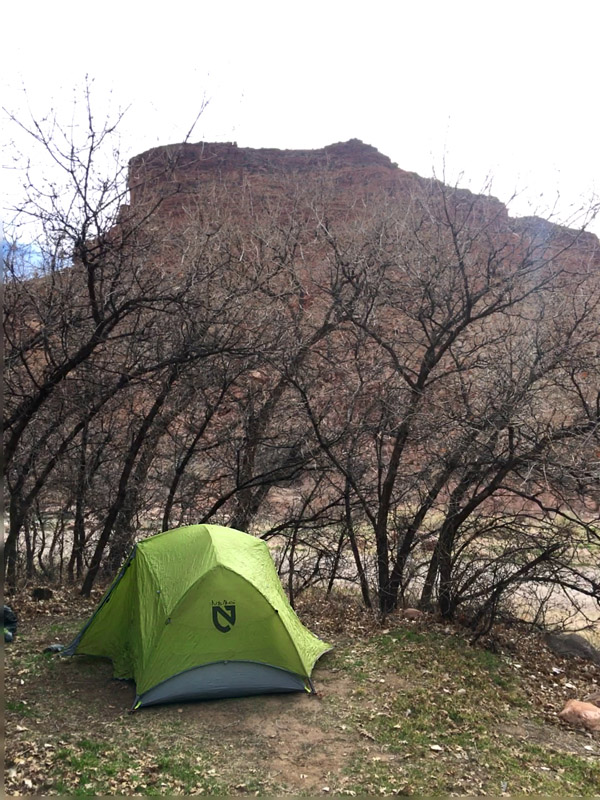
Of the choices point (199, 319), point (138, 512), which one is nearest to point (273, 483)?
point (138, 512)

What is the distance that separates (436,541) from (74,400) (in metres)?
5.28

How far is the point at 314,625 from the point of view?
882cm

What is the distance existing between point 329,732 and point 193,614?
163 centimetres

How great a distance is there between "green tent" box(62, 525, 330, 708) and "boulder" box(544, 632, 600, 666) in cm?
368

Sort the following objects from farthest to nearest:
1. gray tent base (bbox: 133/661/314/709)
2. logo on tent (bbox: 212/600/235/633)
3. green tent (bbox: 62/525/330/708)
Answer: logo on tent (bbox: 212/600/235/633) < green tent (bbox: 62/525/330/708) < gray tent base (bbox: 133/661/314/709)

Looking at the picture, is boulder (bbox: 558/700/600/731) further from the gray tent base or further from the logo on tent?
the logo on tent

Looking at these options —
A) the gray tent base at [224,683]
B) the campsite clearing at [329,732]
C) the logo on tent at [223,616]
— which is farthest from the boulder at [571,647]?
the logo on tent at [223,616]

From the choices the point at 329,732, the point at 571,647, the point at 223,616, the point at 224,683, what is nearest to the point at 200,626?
the point at 223,616

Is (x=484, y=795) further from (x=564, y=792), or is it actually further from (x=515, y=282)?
(x=515, y=282)

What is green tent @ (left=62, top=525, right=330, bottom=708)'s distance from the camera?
620 cm

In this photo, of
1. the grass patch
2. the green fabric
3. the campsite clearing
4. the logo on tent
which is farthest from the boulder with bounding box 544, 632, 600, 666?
the logo on tent

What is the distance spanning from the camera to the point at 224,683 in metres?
6.21

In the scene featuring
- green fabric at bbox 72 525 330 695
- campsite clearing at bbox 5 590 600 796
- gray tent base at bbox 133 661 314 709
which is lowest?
campsite clearing at bbox 5 590 600 796

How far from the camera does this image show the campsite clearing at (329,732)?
4.80m
